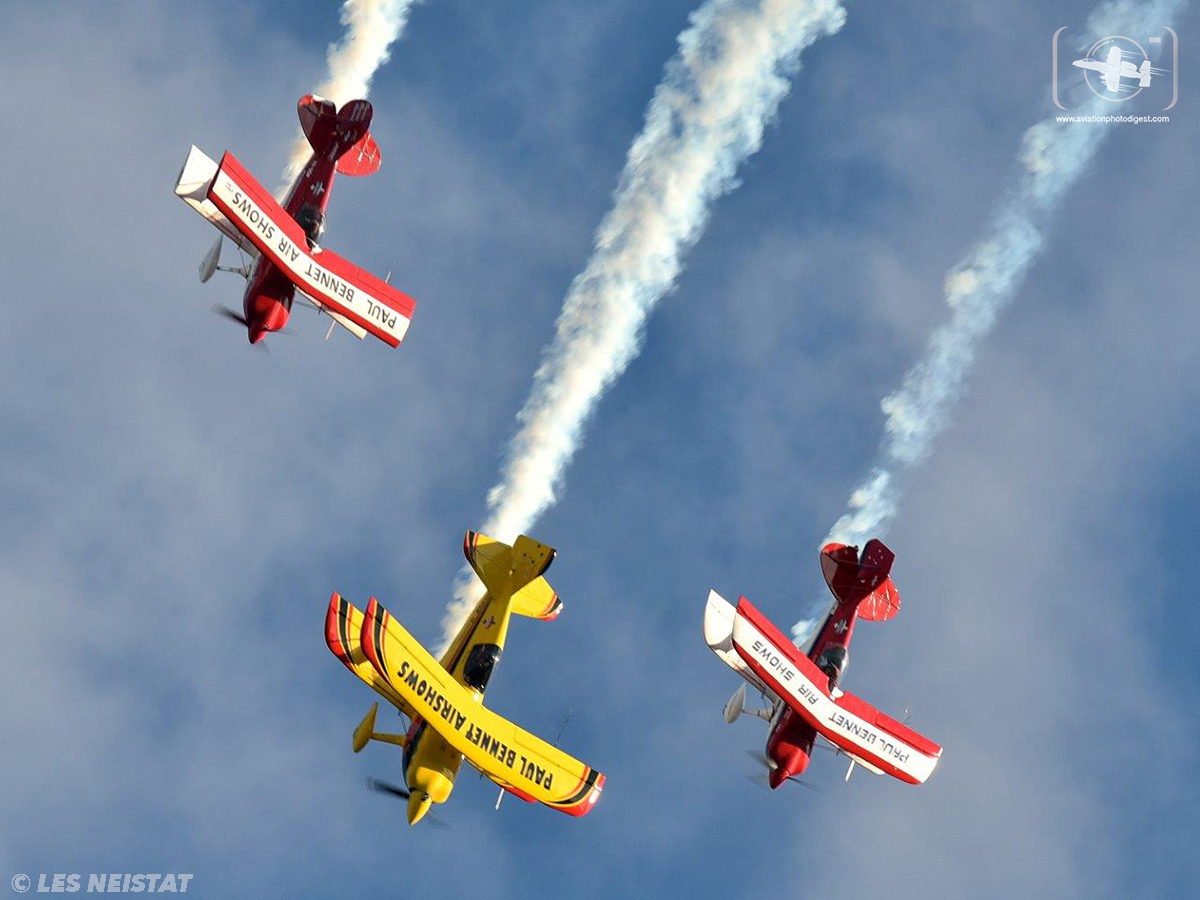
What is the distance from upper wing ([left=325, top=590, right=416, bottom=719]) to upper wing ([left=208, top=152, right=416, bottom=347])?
11.2 m

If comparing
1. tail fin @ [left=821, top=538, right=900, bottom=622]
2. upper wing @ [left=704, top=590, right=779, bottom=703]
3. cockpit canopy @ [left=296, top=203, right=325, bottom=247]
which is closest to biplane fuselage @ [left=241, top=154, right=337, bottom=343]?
cockpit canopy @ [left=296, top=203, right=325, bottom=247]

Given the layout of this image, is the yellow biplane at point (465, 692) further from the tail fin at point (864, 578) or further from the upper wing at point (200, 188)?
the upper wing at point (200, 188)

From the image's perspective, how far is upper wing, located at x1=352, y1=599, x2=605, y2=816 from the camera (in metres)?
59.0

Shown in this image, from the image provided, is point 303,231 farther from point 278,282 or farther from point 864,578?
point 864,578

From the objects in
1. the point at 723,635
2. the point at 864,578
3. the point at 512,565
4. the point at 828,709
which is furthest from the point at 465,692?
the point at 864,578

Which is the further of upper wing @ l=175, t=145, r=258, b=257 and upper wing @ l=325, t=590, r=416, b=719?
upper wing @ l=175, t=145, r=258, b=257

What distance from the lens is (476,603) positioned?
65.2 m

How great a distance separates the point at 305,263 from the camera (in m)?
65.2

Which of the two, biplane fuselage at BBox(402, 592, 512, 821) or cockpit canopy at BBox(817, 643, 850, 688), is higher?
cockpit canopy at BBox(817, 643, 850, 688)

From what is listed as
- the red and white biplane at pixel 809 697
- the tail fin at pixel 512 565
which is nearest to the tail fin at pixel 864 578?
the red and white biplane at pixel 809 697

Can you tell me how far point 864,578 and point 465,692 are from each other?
13.9 meters

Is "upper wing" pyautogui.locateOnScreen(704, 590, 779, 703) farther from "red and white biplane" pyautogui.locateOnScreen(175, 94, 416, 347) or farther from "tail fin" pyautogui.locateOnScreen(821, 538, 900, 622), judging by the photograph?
"red and white biplane" pyautogui.locateOnScreen(175, 94, 416, 347)

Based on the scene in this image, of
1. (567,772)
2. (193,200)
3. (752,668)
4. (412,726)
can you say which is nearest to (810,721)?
(752,668)

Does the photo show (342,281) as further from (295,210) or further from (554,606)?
(554,606)
